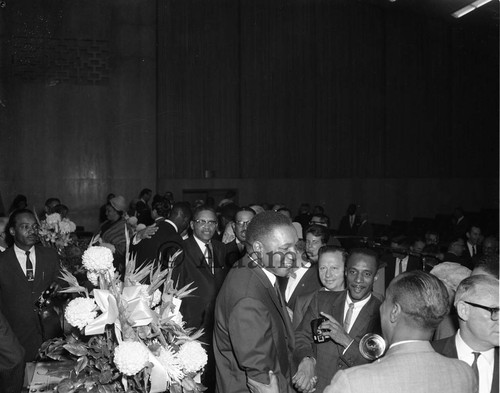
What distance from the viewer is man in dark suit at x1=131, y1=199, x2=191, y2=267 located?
202 inches

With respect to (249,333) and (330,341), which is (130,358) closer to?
(249,333)

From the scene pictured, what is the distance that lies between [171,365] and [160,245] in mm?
3110

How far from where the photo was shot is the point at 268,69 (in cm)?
1541

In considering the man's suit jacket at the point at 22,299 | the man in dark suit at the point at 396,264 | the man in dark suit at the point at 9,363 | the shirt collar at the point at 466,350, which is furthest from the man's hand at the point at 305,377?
the man in dark suit at the point at 396,264

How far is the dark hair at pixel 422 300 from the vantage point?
1.95 m

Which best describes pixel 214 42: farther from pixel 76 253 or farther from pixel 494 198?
pixel 76 253

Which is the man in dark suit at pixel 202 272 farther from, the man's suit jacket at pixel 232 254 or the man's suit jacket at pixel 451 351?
the man's suit jacket at pixel 451 351

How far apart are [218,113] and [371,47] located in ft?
15.8

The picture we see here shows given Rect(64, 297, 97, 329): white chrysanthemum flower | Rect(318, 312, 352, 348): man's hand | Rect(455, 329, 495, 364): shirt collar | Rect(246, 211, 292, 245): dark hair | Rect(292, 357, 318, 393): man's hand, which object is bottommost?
Rect(292, 357, 318, 393): man's hand

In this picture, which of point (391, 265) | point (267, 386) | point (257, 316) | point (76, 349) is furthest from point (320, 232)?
point (76, 349)

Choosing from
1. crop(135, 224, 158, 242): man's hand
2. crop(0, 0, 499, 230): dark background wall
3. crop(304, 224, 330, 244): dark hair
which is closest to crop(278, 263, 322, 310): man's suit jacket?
crop(304, 224, 330, 244): dark hair

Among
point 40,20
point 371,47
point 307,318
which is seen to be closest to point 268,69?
point 371,47

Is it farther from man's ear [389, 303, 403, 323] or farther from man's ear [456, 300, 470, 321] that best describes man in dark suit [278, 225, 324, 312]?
man's ear [389, 303, 403, 323]

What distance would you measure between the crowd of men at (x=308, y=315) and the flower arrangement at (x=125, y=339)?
350 millimetres
